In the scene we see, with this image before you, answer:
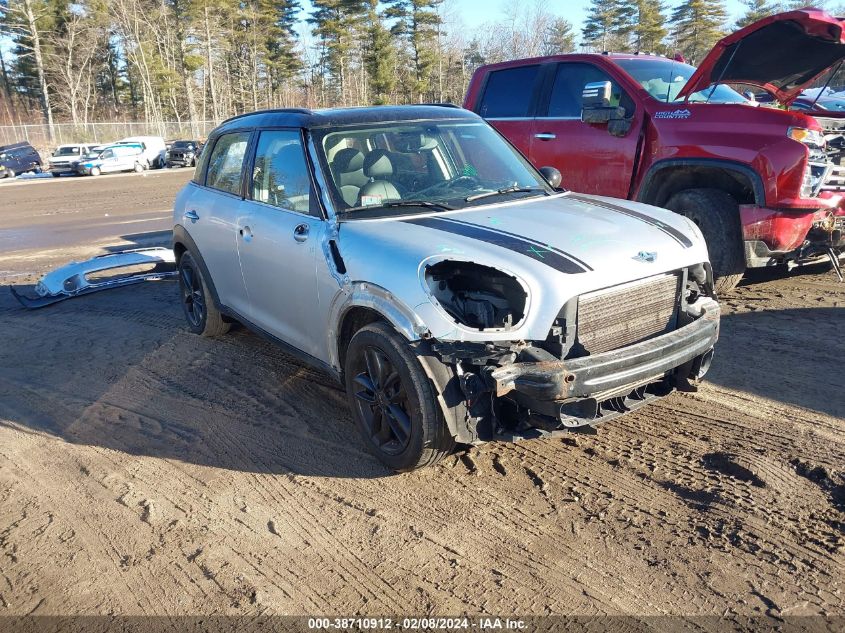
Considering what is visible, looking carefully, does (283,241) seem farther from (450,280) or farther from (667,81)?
(667,81)

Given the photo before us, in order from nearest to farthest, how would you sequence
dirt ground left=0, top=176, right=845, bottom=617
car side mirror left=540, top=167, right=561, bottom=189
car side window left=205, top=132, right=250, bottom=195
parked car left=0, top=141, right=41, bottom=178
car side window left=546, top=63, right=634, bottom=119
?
dirt ground left=0, top=176, right=845, bottom=617 < car side mirror left=540, top=167, right=561, bottom=189 < car side window left=205, top=132, right=250, bottom=195 < car side window left=546, top=63, right=634, bottom=119 < parked car left=0, top=141, right=41, bottom=178

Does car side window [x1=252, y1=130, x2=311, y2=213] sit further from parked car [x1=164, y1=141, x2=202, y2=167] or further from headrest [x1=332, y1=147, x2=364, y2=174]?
parked car [x1=164, y1=141, x2=202, y2=167]

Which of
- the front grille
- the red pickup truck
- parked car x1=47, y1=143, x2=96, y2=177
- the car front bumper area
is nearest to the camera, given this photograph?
the car front bumper area

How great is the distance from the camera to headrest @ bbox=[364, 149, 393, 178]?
431 cm

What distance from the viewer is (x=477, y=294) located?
3.42 m

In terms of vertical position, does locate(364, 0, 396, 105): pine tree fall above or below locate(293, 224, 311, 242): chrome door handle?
above

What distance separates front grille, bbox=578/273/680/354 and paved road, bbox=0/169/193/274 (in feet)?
30.7

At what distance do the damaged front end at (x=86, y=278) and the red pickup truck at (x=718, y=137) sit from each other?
476 centimetres

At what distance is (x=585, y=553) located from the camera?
2975 millimetres

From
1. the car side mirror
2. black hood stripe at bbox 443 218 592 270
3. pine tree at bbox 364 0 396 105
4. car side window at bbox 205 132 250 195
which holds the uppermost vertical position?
pine tree at bbox 364 0 396 105

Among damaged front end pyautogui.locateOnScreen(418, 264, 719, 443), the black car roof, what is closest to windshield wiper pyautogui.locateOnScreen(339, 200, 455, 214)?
the black car roof

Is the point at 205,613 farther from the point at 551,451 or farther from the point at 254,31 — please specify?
the point at 254,31

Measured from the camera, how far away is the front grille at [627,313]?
3326mm

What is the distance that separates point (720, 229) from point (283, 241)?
13.2 feet
